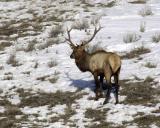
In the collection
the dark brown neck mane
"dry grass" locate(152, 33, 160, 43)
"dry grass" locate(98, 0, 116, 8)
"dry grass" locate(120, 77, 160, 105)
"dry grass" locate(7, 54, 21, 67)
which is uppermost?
the dark brown neck mane

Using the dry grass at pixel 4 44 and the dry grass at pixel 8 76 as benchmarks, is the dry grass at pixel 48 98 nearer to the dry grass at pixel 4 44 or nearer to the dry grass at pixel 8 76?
the dry grass at pixel 8 76

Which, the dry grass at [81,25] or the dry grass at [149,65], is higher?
the dry grass at [81,25]

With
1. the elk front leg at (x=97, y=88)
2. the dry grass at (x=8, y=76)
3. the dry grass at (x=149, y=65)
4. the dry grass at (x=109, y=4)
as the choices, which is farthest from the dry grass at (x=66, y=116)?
the dry grass at (x=109, y=4)

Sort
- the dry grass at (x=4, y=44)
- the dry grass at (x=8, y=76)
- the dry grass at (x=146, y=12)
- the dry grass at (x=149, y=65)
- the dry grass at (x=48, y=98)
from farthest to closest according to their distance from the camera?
the dry grass at (x=146, y=12), the dry grass at (x=4, y=44), the dry grass at (x=8, y=76), the dry grass at (x=149, y=65), the dry grass at (x=48, y=98)

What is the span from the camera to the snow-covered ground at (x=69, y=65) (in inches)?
432

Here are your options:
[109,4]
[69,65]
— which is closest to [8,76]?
[69,65]

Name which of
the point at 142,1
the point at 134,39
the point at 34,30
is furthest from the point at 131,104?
the point at 142,1

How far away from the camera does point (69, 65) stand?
1503 centimetres

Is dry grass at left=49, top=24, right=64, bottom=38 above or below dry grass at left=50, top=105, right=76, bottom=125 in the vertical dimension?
above

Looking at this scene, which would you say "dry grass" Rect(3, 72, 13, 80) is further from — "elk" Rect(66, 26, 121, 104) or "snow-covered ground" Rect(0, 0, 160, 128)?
"elk" Rect(66, 26, 121, 104)

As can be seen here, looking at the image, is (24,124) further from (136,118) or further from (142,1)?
(142,1)

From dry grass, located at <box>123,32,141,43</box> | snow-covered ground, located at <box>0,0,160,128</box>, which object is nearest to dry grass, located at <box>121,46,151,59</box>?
snow-covered ground, located at <box>0,0,160,128</box>

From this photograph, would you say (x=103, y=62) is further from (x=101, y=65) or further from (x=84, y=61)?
(x=84, y=61)

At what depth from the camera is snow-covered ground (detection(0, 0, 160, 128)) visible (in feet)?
36.0
